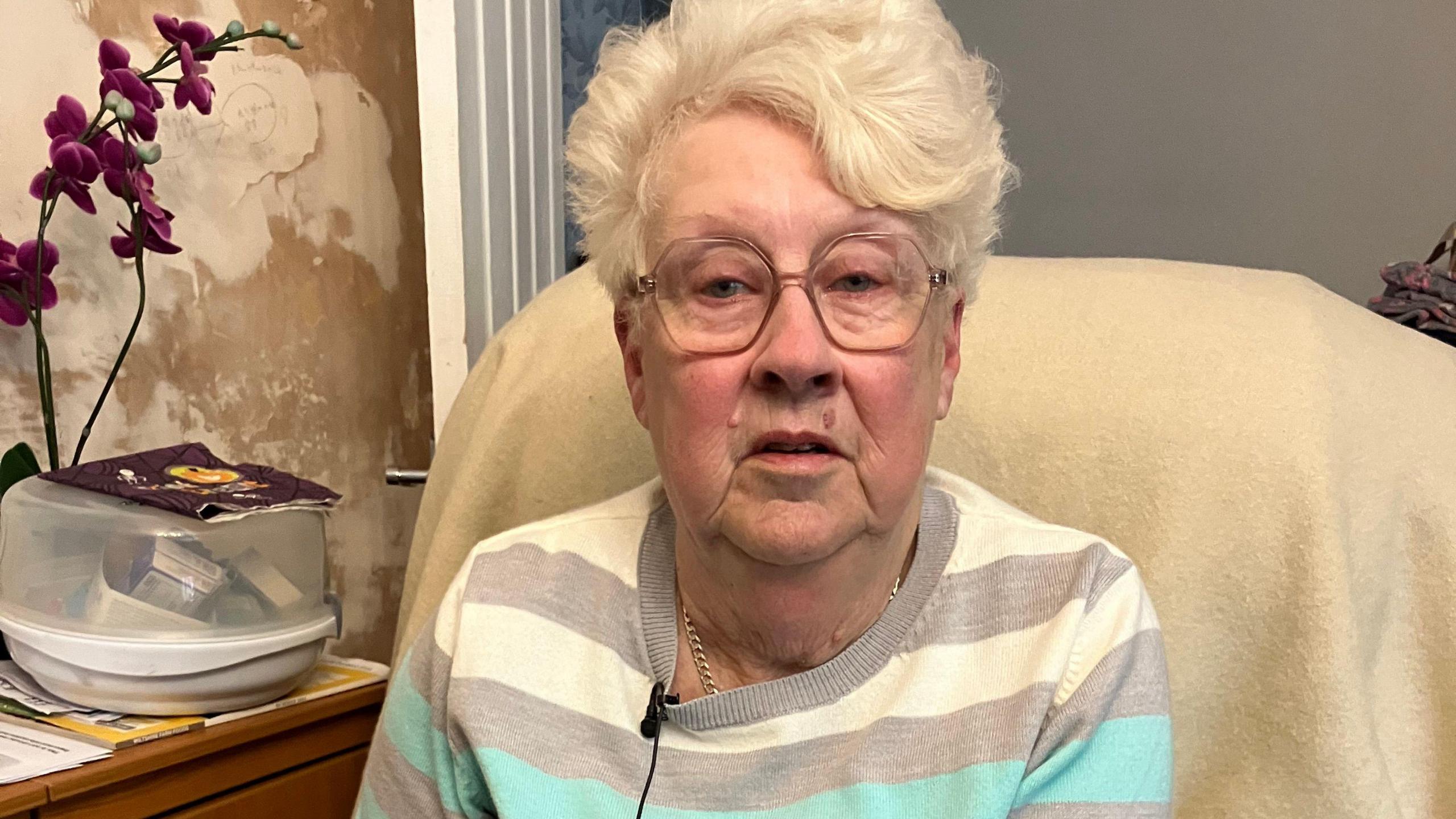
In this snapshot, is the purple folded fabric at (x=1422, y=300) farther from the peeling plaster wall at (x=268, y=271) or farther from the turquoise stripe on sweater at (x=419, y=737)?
the peeling plaster wall at (x=268, y=271)

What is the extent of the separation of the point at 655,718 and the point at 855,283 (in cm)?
39

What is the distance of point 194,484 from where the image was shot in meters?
1.21

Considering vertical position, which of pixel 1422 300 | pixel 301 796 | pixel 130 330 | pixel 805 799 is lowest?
pixel 301 796

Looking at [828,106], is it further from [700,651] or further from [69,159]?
[69,159]

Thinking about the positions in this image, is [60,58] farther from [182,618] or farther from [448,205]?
[182,618]

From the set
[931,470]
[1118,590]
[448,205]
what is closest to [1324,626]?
[1118,590]

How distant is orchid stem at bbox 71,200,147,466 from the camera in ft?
4.42

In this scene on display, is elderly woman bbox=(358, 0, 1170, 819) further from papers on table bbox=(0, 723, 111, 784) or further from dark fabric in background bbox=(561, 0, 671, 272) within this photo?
dark fabric in background bbox=(561, 0, 671, 272)

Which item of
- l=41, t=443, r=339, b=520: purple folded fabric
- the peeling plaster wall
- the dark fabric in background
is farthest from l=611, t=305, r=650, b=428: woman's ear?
the dark fabric in background

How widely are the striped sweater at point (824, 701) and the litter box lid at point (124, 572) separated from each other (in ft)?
0.97

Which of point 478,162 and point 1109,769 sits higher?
point 478,162

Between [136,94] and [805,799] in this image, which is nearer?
[805,799]

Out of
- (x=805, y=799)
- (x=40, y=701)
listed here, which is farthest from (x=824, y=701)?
(x=40, y=701)

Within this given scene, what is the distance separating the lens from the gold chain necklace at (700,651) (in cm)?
96
